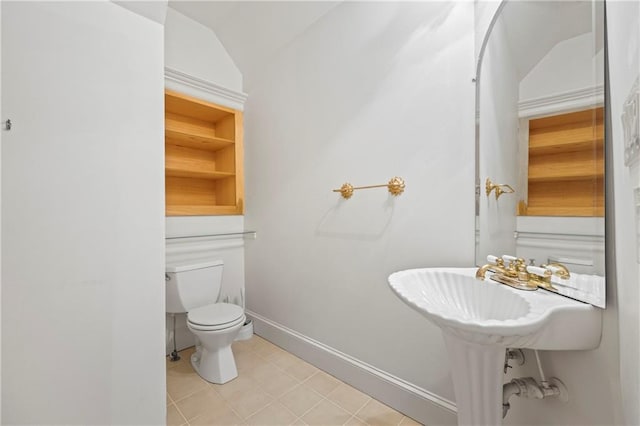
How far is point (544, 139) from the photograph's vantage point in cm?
92

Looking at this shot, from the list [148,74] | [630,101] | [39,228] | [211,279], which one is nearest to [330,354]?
[211,279]

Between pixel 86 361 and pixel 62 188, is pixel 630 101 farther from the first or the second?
pixel 86 361

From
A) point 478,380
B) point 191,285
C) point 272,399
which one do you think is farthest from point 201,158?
point 478,380

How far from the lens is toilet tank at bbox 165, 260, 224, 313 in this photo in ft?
6.09

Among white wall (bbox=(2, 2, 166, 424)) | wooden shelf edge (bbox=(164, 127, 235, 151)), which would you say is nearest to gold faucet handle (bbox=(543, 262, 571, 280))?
white wall (bbox=(2, 2, 166, 424))

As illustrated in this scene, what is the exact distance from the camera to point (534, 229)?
950 mm

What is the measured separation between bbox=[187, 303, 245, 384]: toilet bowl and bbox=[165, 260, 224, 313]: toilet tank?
4.8 inches

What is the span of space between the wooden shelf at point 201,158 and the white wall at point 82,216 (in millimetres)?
873

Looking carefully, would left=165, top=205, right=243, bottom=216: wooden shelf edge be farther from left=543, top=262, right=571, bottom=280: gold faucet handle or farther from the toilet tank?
left=543, top=262, right=571, bottom=280: gold faucet handle

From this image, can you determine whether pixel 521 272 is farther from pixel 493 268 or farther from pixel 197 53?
pixel 197 53

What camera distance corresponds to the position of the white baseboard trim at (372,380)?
1.31 m

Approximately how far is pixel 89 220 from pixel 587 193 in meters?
1.77

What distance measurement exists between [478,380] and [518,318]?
0.23 meters

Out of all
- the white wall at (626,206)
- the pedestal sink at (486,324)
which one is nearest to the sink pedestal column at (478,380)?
the pedestal sink at (486,324)
